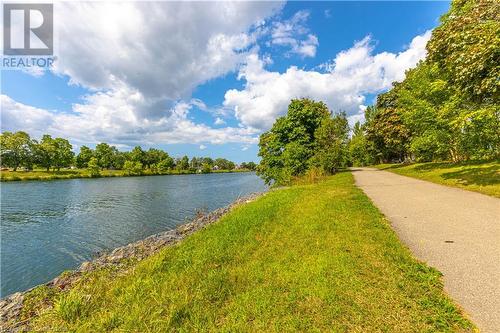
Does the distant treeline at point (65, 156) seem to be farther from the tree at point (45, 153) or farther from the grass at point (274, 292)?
the grass at point (274, 292)

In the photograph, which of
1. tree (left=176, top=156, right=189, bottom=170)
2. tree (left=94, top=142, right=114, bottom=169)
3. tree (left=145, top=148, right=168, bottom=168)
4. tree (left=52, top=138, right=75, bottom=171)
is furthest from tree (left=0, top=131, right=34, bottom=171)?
tree (left=176, top=156, right=189, bottom=170)

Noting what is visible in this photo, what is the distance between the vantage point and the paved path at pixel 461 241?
3281mm

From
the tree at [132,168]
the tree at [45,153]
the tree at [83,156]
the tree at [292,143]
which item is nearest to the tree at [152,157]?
the tree at [132,168]

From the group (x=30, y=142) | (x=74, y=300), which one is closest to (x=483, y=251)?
(x=74, y=300)

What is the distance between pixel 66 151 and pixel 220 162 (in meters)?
109

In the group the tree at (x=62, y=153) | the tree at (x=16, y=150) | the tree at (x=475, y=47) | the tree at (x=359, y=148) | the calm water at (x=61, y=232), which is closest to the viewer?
the calm water at (x=61, y=232)

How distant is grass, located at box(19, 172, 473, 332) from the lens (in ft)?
10.4

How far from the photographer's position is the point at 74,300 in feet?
13.2

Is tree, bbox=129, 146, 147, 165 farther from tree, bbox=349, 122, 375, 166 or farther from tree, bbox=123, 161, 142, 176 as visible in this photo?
tree, bbox=349, 122, 375, 166

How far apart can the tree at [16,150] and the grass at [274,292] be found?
89614 millimetres

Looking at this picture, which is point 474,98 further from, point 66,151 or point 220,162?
point 220,162

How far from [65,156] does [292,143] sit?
8555cm

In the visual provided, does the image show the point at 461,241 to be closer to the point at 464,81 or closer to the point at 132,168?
the point at 464,81

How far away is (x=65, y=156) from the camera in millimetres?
76438
